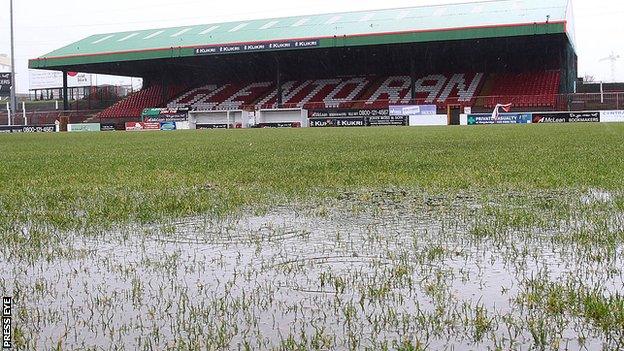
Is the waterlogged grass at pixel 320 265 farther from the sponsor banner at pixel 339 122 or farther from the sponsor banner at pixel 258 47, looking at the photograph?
the sponsor banner at pixel 258 47

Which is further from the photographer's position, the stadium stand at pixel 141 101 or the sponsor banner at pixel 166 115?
the stadium stand at pixel 141 101

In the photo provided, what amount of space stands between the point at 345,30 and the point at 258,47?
636cm

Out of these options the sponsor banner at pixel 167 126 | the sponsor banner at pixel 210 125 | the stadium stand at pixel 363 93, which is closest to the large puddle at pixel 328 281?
the stadium stand at pixel 363 93

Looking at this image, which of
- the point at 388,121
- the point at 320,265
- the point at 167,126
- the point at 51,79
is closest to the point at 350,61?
the point at 388,121

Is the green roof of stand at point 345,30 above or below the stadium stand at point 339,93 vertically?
above

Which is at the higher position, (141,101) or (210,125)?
(141,101)

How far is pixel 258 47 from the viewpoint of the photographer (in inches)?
2016

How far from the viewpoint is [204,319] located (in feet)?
9.88

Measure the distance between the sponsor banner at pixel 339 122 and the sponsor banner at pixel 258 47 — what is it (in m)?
5.49

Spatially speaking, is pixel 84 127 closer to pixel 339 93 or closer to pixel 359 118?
pixel 339 93

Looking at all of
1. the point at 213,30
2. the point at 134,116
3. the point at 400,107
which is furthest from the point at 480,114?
the point at 134,116

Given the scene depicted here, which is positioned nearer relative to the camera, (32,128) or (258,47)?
(258,47)

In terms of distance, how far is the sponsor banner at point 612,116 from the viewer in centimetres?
4414

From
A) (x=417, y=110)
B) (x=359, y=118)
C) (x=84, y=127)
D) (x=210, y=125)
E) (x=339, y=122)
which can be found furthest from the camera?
(x=84, y=127)
